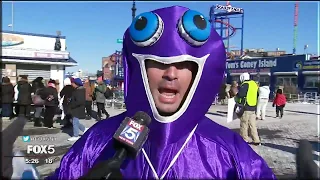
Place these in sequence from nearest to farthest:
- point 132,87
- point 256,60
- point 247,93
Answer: point 132,87
point 247,93
point 256,60

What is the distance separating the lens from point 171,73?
175 centimetres

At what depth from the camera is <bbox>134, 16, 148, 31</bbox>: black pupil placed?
1.78 m

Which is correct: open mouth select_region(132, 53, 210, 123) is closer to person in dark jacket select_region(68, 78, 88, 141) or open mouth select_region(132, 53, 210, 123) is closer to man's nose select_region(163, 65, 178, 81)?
man's nose select_region(163, 65, 178, 81)

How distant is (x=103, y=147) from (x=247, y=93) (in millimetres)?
4999

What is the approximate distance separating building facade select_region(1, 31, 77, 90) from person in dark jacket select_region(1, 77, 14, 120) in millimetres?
6159

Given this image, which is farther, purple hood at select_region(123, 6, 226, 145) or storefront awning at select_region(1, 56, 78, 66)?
storefront awning at select_region(1, 56, 78, 66)

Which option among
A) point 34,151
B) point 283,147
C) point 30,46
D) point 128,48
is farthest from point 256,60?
point 128,48

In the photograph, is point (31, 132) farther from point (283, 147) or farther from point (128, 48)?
point (128, 48)

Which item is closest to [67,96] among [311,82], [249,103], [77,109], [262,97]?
[77,109]

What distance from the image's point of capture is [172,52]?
5.69 feet

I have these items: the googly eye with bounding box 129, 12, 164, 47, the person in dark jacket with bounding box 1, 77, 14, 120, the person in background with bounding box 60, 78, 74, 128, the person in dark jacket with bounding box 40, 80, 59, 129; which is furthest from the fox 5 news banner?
the person in dark jacket with bounding box 1, 77, 14, 120

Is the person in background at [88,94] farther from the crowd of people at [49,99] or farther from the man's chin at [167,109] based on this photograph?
the man's chin at [167,109]

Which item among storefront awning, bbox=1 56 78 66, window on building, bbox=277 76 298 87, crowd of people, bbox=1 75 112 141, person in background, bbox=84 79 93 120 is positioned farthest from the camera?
window on building, bbox=277 76 298 87

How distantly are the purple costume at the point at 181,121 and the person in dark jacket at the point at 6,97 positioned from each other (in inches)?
314
